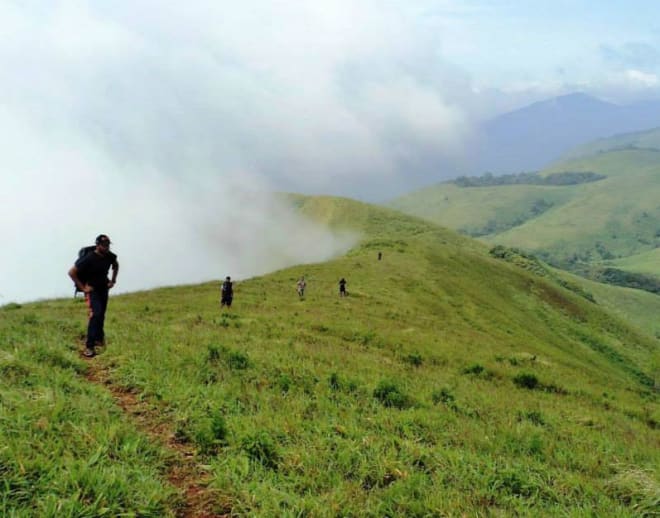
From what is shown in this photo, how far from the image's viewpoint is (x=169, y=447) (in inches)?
285

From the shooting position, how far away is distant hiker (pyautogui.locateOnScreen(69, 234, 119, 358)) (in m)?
11.5

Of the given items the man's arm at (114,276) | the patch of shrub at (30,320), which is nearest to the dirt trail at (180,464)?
the man's arm at (114,276)

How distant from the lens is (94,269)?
1159cm

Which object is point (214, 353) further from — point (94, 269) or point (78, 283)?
point (78, 283)

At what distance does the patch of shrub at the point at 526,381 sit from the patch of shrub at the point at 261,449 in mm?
14948

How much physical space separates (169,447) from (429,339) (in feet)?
67.5

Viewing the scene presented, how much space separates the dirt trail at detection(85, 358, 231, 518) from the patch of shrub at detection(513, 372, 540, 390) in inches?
623

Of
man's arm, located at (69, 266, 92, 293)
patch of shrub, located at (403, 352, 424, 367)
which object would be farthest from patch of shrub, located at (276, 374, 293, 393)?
patch of shrub, located at (403, 352, 424, 367)

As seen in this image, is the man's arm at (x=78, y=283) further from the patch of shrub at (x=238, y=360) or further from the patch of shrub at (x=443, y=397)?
the patch of shrub at (x=443, y=397)

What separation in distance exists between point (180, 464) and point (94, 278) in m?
6.60

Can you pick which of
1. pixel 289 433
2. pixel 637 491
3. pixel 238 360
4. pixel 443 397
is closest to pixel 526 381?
pixel 443 397

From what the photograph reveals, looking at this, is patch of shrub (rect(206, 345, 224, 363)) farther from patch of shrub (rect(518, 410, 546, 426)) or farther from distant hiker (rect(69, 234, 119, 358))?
patch of shrub (rect(518, 410, 546, 426))

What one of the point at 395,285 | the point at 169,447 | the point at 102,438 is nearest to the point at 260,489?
the point at 169,447

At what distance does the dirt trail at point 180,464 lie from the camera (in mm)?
5949
